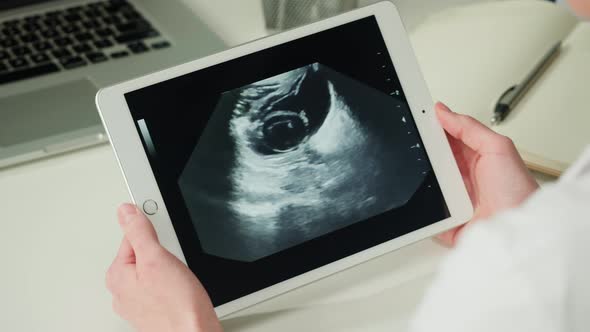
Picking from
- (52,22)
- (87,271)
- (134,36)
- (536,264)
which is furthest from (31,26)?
(536,264)

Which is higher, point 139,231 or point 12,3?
point 12,3

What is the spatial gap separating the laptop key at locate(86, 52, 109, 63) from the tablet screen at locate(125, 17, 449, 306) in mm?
308

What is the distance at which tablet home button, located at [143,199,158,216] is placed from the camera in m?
0.55

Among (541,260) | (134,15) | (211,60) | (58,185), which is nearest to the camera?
(541,260)

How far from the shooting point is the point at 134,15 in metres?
0.92

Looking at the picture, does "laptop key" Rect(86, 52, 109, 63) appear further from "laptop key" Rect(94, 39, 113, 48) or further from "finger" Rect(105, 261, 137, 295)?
"finger" Rect(105, 261, 137, 295)

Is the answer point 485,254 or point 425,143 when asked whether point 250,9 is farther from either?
point 485,254

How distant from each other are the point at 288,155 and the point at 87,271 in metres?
0.21

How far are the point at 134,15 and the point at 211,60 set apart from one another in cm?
38

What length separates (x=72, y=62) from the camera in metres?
0.84

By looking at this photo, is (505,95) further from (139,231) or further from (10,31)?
(10,31)

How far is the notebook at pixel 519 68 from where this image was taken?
70 cm

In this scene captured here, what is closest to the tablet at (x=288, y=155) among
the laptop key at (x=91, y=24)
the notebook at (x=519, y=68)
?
the notebook at (x=519, y=68)

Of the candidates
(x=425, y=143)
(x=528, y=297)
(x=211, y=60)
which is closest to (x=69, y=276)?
(x=211, y=60)
